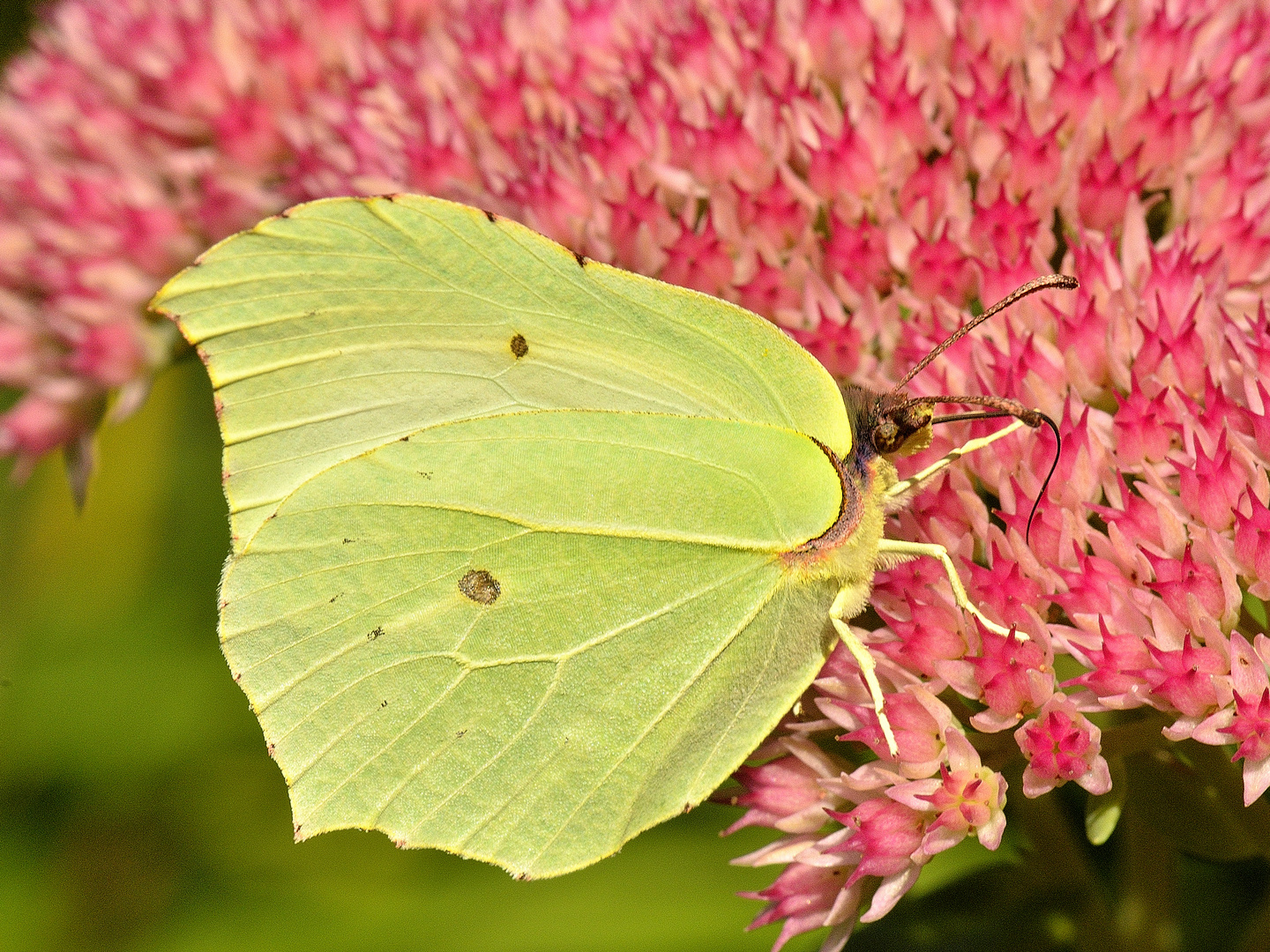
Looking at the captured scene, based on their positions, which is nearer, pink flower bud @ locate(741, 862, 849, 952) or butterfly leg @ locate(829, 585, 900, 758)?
butterfly leg @ locate(829, 585, 900, 758)

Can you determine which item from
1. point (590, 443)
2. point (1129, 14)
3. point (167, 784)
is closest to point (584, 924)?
point (167, 784)

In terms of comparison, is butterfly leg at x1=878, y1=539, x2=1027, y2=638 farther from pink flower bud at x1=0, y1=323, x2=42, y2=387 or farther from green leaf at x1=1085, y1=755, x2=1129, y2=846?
pink flower bud at x1=0, y1=323, x2=42, y2=387

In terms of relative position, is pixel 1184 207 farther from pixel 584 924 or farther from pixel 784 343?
pixel 584 924

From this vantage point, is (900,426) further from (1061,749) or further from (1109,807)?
(1109,807)

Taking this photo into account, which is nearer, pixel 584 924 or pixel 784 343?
pixel 784 343

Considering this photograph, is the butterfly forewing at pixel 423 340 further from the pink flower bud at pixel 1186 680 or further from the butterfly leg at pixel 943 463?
the pink flower bud at pixel 1186 680

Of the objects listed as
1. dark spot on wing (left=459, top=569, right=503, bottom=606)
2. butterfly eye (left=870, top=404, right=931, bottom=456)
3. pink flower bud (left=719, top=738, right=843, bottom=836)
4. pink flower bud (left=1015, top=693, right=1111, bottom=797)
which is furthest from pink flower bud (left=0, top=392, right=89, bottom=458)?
pink flower bud (left=1015, top=693, right=1111, bottom=797)

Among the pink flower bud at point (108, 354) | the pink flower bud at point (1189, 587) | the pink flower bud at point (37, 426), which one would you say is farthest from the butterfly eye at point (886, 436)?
the pink flower bud at point (37, 426)
